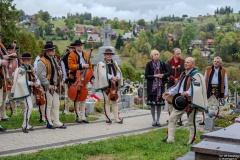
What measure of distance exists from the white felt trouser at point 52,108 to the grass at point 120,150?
2.07 meters

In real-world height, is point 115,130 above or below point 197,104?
below

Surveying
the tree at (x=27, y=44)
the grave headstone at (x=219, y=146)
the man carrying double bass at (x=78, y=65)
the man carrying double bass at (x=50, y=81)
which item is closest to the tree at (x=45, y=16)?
the tree at (x=27, y=44)

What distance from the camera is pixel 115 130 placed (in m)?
10.0

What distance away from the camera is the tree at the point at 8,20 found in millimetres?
36812

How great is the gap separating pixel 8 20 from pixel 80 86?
29.5m

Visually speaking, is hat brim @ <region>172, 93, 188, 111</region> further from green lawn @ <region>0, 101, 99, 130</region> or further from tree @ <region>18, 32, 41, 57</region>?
tree @ <region>18, 32, 41, 57</region>

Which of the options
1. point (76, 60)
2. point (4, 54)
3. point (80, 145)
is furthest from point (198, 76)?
point (4, 54)

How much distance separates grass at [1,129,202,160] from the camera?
681cm

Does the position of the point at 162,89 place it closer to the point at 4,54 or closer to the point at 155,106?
the point at 155,106

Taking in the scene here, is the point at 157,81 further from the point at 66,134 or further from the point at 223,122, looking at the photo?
the point at 66,134

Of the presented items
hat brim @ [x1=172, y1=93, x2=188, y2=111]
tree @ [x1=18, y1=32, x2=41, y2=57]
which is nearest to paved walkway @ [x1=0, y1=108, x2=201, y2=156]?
hat brim @ [x1=172, y1=93, x2=188, y2=111]

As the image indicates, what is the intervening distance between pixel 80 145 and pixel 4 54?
3.50 m

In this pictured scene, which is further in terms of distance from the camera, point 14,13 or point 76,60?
point 14,13

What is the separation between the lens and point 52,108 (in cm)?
987
